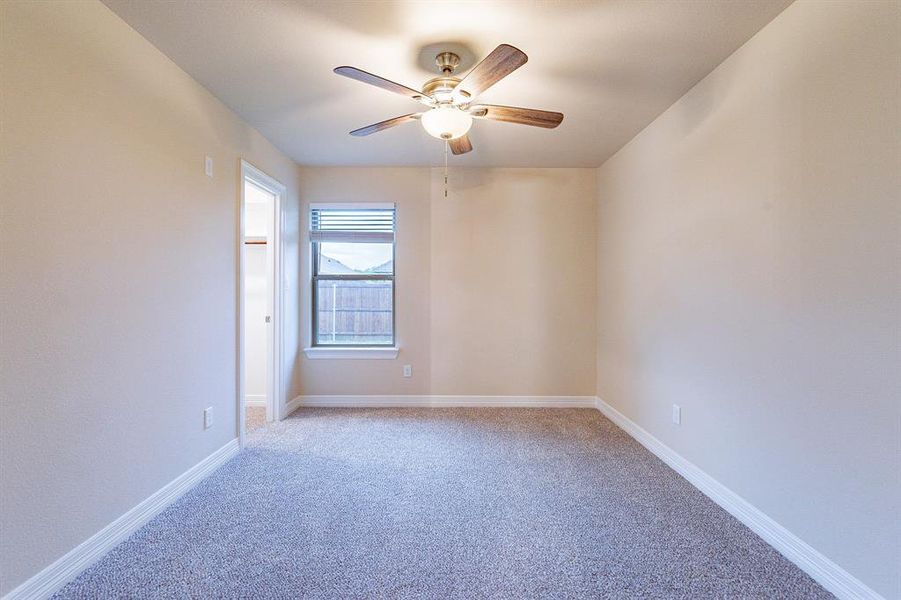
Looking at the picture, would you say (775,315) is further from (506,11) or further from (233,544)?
(233,544)

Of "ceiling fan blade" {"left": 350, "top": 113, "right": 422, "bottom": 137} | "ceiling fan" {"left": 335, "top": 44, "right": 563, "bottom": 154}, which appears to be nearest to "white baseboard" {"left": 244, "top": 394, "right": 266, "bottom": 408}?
"ceiling fan blade" {"left": 350, "top": 113, "right": 422, "bottom": 137}

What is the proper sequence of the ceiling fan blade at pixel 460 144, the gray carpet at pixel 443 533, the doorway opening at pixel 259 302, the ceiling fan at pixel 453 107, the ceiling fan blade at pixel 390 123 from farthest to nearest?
1. the doorway opening at pixel 259 302
2. the ceiling fan blade at pixel 460 144
3. the ceiling fan blade at pixel 390 123
4. the ceiling fan at pixel 453 107
5. the gray carpet at pixel 443 533

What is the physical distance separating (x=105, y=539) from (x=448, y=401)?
2.78 meters

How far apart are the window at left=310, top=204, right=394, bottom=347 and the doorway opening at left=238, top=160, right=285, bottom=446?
0.54 meters

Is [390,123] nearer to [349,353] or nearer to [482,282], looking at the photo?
[482,282]

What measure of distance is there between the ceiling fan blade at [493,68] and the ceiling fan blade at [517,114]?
0.13 metres

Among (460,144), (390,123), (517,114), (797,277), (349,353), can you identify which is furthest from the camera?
(349,353)

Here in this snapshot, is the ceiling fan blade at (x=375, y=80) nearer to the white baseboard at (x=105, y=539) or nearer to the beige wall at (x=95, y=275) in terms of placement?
the beige wall at (x=95, y=275)

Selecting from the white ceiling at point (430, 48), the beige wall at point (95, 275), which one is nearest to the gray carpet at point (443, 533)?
the beige wall at point (95, 275)

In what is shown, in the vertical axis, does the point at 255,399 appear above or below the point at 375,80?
below

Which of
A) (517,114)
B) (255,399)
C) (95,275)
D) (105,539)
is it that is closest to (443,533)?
(105,539)

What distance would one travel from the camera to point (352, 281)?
4.14 meters

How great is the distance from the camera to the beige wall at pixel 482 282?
4.04 m

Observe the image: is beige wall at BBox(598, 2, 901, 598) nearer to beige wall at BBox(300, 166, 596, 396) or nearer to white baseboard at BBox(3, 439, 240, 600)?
beige wall at BBox(300, 166, 596, 396)
